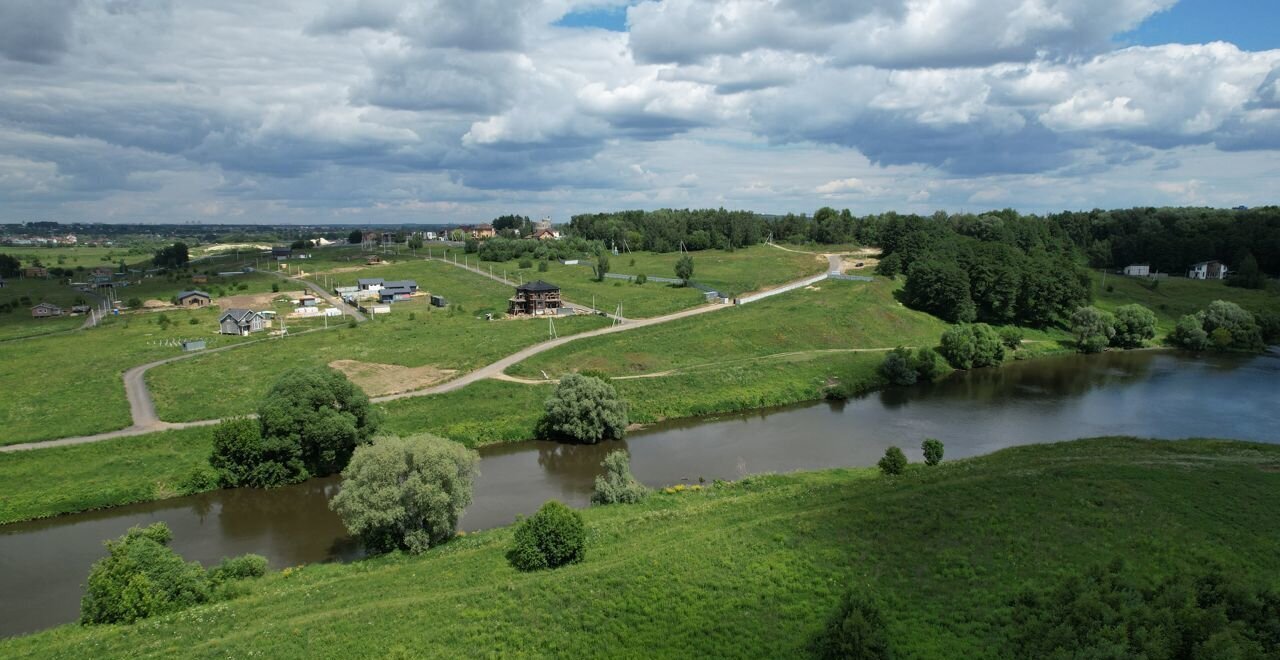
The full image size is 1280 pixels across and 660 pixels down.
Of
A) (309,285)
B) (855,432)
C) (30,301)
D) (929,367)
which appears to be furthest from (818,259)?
(30,301)

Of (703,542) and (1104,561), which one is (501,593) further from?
(1104,561)

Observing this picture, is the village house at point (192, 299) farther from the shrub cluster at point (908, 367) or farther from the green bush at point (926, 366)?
Result: the green bush at point (926, 366)

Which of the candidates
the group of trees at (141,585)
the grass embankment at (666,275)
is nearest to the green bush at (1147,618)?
the group of trees at (141,585)

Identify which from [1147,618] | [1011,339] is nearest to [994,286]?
[1011,339]

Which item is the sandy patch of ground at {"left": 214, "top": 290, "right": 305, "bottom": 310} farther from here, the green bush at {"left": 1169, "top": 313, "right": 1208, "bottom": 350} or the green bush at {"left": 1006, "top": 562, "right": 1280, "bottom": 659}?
the green bush at {"left": 1169, "top": 313, "right": 1208, "bottom": 350}

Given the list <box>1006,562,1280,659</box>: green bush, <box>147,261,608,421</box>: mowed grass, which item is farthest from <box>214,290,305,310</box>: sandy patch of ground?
<box>1006,562,1280,659</box>: green bush

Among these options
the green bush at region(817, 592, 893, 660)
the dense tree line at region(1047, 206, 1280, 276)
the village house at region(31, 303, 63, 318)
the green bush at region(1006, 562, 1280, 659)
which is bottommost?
the village house at region(31, 303, 63, 318)
